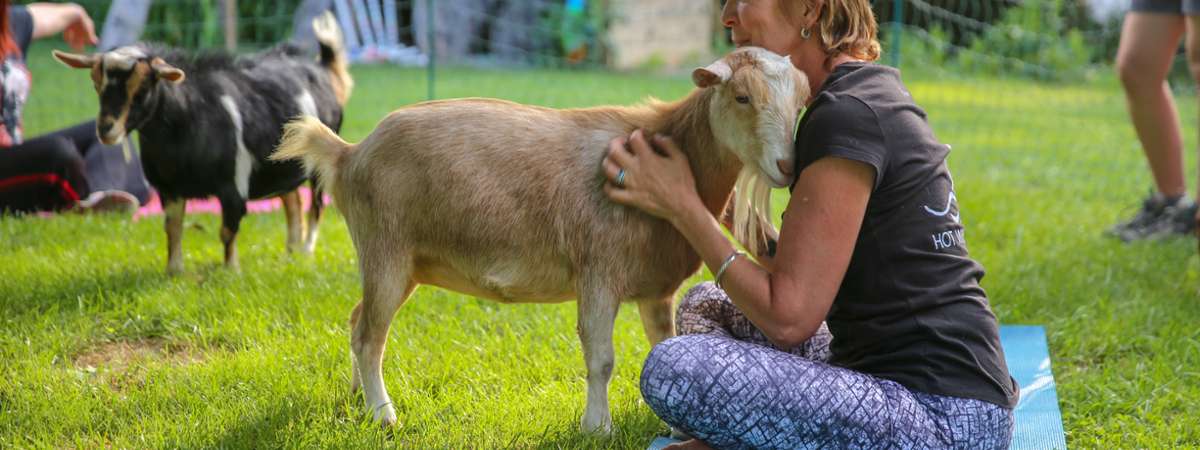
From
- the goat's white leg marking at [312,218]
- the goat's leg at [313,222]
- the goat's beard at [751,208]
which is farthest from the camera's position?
the goat's leg at [313,222]

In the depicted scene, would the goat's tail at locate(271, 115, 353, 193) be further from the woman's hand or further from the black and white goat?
the black and white goat

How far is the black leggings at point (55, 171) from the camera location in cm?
543

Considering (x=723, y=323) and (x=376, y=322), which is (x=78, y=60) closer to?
(x=376, y=322)

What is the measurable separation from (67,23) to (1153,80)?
17.4ft

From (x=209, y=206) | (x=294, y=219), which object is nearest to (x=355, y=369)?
(x=294, y=219)

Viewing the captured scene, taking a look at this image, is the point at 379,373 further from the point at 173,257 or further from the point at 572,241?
the point at 173,257

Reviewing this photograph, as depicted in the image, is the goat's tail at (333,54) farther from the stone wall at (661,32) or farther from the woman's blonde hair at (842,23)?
the stone wall at (661,32)

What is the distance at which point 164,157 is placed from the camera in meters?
4.42

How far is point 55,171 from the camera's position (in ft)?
18.0

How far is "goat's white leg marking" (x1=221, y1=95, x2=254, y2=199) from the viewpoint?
4527 mm

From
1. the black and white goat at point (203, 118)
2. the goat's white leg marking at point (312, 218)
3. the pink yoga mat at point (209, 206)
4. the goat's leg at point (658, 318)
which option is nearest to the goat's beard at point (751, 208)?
the goat's leg at point (658, 318)

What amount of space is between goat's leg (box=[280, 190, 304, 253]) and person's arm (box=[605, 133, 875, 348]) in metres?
2.82

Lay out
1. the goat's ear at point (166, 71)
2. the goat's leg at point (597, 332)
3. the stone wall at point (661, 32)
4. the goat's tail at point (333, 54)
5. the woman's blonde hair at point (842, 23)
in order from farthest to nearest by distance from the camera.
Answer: the stone wall at point (661, 32), the goat's tail at point (333, 54), the goat's ear at point (166, 71), the goat's leg at point (597, 332), the woman's blonde hair at point (842, 23)

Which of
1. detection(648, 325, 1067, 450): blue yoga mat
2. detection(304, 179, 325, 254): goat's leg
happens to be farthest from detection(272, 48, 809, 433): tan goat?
detection(304, 179, 325, 254): goat's leg
